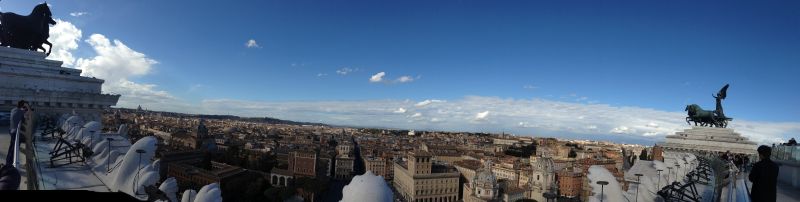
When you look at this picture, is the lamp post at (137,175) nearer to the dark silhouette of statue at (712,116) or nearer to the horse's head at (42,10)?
the horse's head at (42,10)

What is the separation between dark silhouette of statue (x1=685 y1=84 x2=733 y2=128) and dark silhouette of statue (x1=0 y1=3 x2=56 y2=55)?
1097 inches

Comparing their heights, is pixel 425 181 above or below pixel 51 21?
below

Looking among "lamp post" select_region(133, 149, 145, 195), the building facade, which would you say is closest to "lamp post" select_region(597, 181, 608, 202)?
"lamp post" select_region(133, 149, 145, 195)

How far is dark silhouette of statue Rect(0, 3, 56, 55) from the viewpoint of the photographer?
9.59 metres

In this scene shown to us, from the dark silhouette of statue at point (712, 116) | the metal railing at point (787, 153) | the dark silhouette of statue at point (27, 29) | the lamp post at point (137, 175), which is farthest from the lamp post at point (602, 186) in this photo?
the dark silhouette of statue at point (712, 116)

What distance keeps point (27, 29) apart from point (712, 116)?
93.1 feet

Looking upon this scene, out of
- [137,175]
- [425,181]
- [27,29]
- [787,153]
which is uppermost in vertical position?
[27,29]

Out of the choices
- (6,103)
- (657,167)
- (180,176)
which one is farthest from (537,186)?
(6,103)

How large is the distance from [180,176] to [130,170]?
4013 cm

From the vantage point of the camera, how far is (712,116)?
2272 cm

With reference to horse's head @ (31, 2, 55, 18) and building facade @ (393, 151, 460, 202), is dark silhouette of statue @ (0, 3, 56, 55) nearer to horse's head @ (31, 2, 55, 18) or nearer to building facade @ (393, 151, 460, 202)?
horse's head @ (31, 2, 55, 18)

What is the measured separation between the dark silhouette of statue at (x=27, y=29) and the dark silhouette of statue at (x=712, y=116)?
27865mm

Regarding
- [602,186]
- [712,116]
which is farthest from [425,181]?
[602,186]

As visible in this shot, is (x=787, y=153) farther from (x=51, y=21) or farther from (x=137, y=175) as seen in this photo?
(x=51, y=21)
